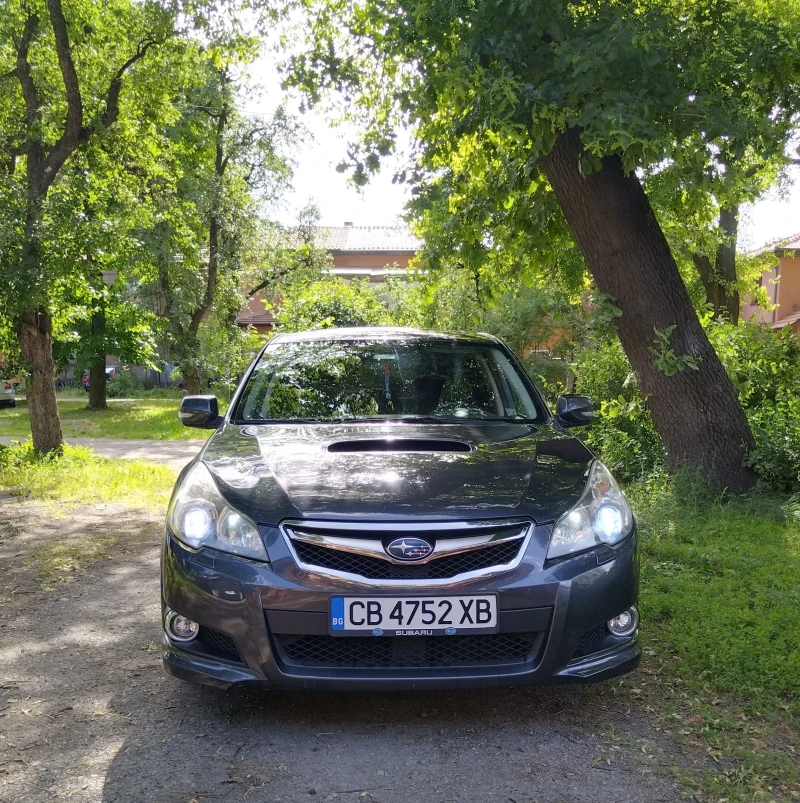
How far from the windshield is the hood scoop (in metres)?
0.50

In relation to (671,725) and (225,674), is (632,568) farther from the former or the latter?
(225,674)

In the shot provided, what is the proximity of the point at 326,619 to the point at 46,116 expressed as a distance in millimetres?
10197

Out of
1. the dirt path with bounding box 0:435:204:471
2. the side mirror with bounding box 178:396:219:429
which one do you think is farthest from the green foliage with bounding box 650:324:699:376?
the dirt path with bounding box 0:435:204:471

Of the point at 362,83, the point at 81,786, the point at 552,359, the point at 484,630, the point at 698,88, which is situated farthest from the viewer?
the point at 552,359

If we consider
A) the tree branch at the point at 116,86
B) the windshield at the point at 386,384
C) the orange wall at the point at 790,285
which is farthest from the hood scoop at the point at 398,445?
the orange wall at the point at 790,285

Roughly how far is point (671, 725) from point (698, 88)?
479 cm

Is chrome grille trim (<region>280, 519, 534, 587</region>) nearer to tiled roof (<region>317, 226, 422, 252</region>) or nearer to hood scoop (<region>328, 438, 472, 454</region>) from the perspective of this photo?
hood scoop (<region>328, 438, 472, 454</region>)

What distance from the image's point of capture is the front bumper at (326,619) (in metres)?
3.00

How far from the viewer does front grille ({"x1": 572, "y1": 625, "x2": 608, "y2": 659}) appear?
10.3 ft

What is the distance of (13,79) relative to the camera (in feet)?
37.7

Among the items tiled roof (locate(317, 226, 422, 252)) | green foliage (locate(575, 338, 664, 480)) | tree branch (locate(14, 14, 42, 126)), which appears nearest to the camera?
green foliage (locate(575, 338, 664, 480))

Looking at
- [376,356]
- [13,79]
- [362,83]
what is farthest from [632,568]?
[13,79]

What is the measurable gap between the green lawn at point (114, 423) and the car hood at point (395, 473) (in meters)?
15.1

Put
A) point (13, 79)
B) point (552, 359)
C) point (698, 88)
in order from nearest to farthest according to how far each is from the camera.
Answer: point (698, 88) → point (13, 79) → point (552, 359)
